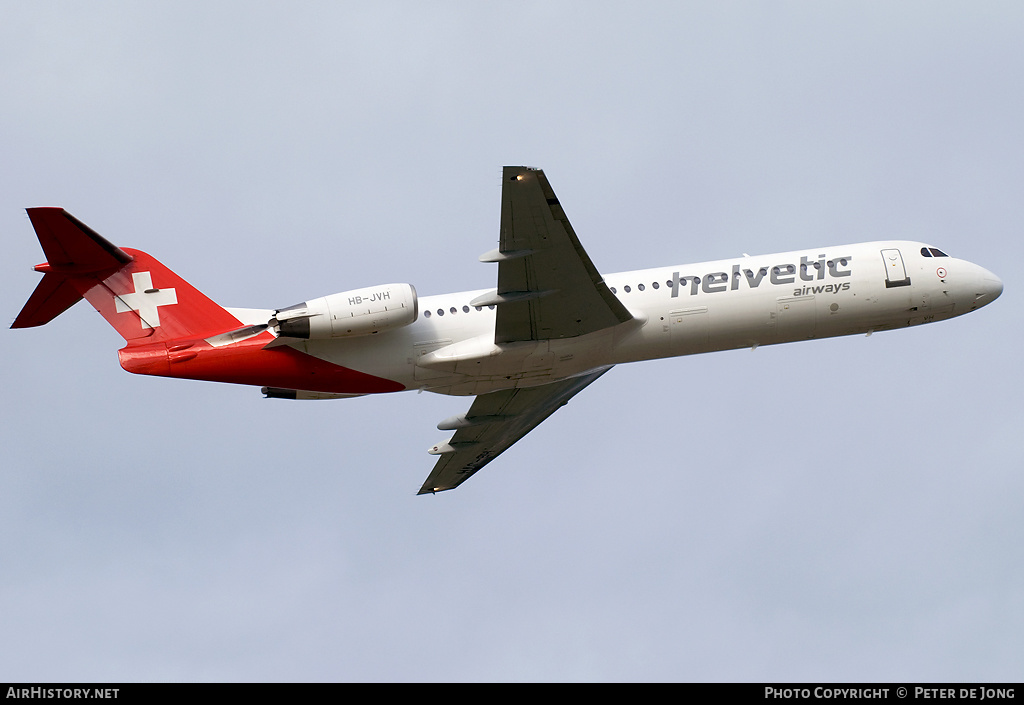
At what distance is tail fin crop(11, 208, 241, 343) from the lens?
32438mm

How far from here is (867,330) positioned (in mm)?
37250

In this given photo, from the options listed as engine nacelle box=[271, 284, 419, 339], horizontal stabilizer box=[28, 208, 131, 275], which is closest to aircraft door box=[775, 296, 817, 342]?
engine nacelle box=[271, 284, 419, 339]

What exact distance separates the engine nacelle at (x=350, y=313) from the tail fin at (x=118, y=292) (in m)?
2.78

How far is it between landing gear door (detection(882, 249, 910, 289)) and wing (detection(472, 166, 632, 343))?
360 inches

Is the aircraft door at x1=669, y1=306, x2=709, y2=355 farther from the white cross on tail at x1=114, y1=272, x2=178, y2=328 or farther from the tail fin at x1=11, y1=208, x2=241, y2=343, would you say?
the white cross on tail at x1=114, y1=272, x2=178, y2=328

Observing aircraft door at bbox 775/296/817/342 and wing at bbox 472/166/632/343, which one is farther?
aircraft door at bbox 775/296/817/342

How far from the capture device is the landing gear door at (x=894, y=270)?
3691cm

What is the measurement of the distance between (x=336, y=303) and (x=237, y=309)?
3960 millimetres

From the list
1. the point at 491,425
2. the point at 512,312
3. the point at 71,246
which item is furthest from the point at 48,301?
the point at 491,425

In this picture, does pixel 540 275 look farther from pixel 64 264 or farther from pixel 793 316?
pixel 64 264
